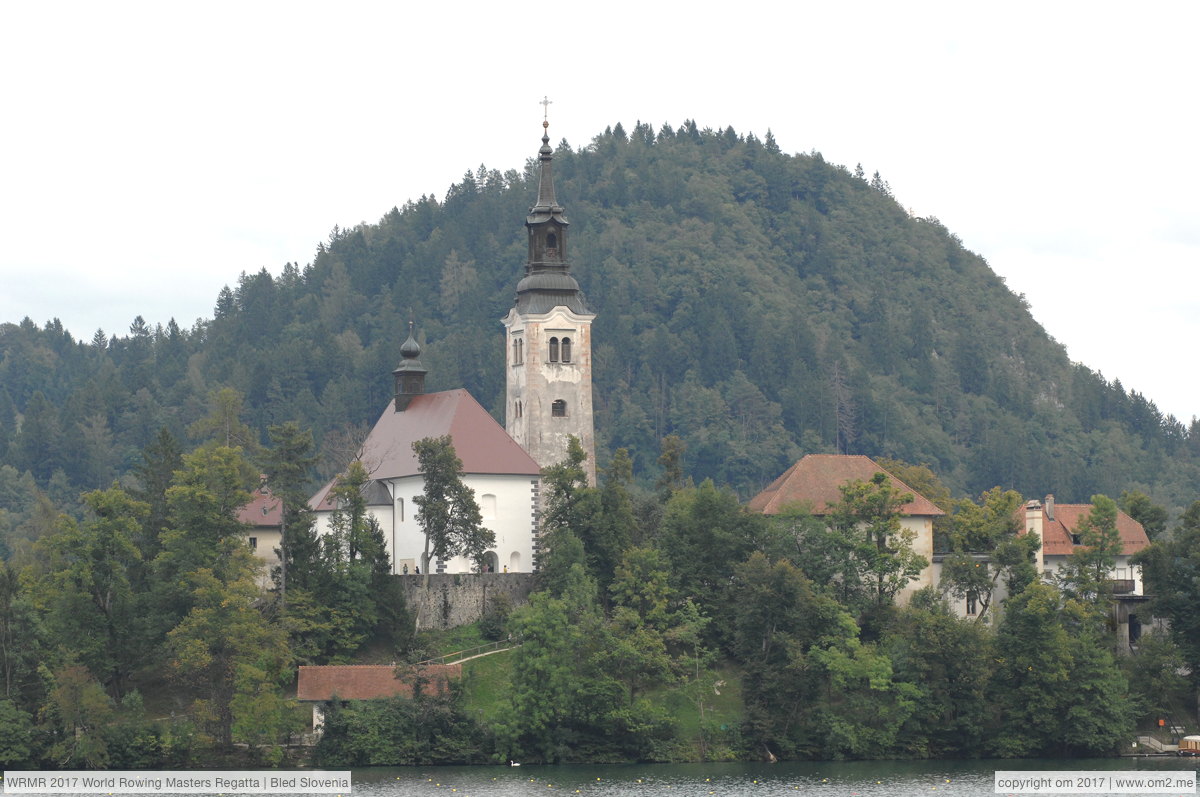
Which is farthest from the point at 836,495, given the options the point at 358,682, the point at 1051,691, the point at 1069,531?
the point at 358,682

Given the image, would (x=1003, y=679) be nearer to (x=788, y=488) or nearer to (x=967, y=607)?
(x=967, y=607)

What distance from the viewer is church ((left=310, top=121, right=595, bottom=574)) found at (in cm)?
8619

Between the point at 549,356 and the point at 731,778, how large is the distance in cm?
3016

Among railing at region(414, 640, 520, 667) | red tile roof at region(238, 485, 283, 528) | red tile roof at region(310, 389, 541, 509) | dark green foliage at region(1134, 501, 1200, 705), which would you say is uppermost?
red tile roof at region(310, 389, 541, 509)

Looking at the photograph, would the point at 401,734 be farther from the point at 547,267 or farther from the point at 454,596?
the point at 547,267

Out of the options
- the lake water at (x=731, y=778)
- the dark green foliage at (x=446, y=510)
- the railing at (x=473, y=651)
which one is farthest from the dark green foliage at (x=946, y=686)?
the dark green foliage at (x=446, y=510)

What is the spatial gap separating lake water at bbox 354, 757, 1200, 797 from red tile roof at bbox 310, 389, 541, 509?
18.8 meters

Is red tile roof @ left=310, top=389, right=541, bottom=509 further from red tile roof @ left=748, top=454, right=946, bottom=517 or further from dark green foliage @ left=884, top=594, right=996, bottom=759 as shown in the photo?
dark green foliage @ left=884, top=594, right=996, bottom=759

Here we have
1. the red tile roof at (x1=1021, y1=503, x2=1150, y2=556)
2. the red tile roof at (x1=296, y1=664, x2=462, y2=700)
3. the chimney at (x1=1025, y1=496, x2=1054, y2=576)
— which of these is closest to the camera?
the red tile roof at (x1=296, y1=664, x2=462, y2=700)

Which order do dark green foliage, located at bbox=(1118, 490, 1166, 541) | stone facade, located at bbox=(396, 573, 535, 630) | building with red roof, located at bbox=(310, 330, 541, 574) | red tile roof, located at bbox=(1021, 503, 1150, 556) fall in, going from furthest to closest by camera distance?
building with red roof, located at bbox=(310, 330, 541, 574) < red tile roof, located at bbox=(1021, 503, 1150, 556) < dark green foliage, located at bbox=(1118, 490, 1166, 541) < stone facade, located at bbox=(396, 573, 535, 630)

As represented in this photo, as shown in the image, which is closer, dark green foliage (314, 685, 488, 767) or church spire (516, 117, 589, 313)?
dark green foliage (314, 685, 488, 767)

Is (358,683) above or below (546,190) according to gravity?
below

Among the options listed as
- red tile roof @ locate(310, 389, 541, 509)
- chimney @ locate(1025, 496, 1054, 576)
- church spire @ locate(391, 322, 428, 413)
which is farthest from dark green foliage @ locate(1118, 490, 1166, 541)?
church spire @ locate(391, 322, 428, 413)

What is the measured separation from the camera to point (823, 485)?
273 ft
